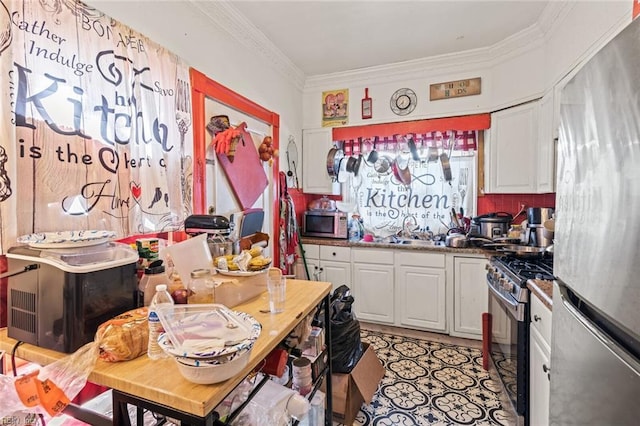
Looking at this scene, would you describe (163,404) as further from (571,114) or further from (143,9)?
(143,9)

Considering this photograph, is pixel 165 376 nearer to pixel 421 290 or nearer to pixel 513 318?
pixel 513 318

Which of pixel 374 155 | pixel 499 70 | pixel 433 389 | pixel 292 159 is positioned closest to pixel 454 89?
pixel 499 70

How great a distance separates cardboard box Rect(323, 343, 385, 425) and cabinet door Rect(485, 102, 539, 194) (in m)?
1.97

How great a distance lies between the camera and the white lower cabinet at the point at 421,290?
287 cm

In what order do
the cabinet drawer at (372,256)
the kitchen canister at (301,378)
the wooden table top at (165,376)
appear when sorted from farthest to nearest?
the cabinet drawer at (372,256), the kitchen canister at (301,378), the wooden table top at (165,376)

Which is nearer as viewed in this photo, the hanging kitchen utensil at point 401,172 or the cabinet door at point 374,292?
the cabinet door at point 374,292

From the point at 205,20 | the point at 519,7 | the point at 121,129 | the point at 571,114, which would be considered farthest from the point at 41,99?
the point at 519,7

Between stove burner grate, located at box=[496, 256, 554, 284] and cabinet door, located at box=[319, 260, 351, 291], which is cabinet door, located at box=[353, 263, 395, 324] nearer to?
cabinet door, located at box=[319, 260, 351, 291]

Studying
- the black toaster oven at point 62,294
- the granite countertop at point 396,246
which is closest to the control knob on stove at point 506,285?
the granite countertop at point 396,246

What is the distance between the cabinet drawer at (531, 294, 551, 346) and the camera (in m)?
1.36

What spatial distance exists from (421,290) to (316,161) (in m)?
1.75

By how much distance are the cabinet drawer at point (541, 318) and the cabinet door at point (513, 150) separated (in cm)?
142

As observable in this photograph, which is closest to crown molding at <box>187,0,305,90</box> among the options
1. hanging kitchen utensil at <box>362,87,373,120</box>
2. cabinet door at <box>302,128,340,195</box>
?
cabinet door at <box>302,128,340,195</box>

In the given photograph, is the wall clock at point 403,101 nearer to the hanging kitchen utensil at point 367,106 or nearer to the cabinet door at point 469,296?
the hanging kitchen utensil at point 367,106
